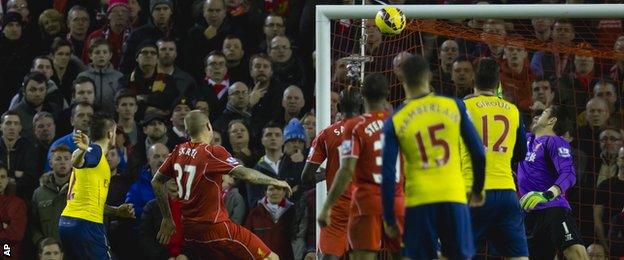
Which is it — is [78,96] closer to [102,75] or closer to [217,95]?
[102,75]

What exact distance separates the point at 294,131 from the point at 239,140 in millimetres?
636

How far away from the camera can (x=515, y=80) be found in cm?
1500

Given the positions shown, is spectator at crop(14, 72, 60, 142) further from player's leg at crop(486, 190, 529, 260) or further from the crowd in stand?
player's leg at crop(486, 190, 529, 260)

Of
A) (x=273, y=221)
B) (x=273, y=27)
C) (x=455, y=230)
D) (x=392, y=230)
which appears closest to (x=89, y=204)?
(x=273, y=221)

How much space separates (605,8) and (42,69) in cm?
706

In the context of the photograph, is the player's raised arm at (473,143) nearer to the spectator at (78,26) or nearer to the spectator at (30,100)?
the spectator at (30,100)

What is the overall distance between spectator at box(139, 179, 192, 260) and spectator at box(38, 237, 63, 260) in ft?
3.04

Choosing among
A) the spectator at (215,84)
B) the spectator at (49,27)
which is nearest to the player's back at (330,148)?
the spectator at (215,84)

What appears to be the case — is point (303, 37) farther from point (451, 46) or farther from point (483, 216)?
point (483, 216)

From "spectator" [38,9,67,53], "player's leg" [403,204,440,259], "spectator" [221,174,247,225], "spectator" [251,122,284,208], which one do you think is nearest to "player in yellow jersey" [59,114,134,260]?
"spectator" [221,174,247,225]

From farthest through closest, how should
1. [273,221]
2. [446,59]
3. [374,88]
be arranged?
[446,59] → [273,221] → [374,88]

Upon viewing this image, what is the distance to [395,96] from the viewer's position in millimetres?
15172

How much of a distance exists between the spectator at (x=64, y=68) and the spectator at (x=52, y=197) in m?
2.19

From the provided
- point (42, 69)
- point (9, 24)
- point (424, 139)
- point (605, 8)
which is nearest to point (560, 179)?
point (605, 8)
